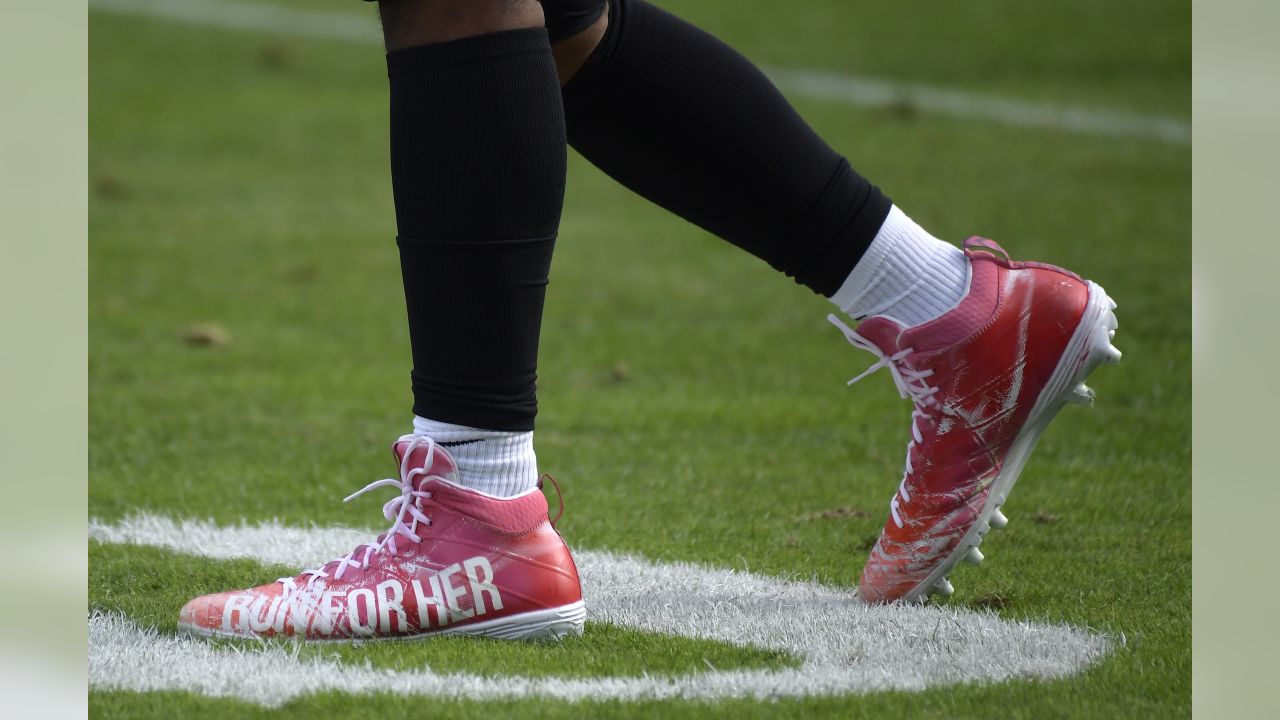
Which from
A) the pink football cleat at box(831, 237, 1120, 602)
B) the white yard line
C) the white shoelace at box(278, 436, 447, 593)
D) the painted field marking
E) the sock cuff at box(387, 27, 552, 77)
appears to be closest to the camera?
the painted field marking

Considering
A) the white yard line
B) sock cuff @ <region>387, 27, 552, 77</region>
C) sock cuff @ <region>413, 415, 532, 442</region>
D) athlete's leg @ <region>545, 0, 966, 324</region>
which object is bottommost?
Result: the white yard line

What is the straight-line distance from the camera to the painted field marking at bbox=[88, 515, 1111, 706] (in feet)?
5.38

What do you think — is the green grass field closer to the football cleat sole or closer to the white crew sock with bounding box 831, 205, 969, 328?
the football cleat sole

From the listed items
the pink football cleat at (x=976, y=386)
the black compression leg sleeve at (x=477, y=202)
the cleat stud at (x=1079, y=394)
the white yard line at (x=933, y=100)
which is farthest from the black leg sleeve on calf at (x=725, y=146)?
the white yard line at (x=933, y=100)

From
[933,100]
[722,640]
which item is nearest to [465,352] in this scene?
[722,640]

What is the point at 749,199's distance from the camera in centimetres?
203

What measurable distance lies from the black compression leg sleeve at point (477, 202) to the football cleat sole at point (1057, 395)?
2.06 ft

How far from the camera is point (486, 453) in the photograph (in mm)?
1847

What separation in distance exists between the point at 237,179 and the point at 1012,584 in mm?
5950

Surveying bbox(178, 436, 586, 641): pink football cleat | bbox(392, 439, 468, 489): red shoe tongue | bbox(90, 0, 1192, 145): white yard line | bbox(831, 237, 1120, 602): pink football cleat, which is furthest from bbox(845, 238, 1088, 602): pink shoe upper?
bbox(90, 0, 1192, 145): white yard line

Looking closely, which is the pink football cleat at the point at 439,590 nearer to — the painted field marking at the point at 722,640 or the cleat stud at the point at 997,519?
the painted field marking at the point at 722,640

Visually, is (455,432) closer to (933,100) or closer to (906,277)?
(906,277)

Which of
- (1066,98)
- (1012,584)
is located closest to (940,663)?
(1012,584)
